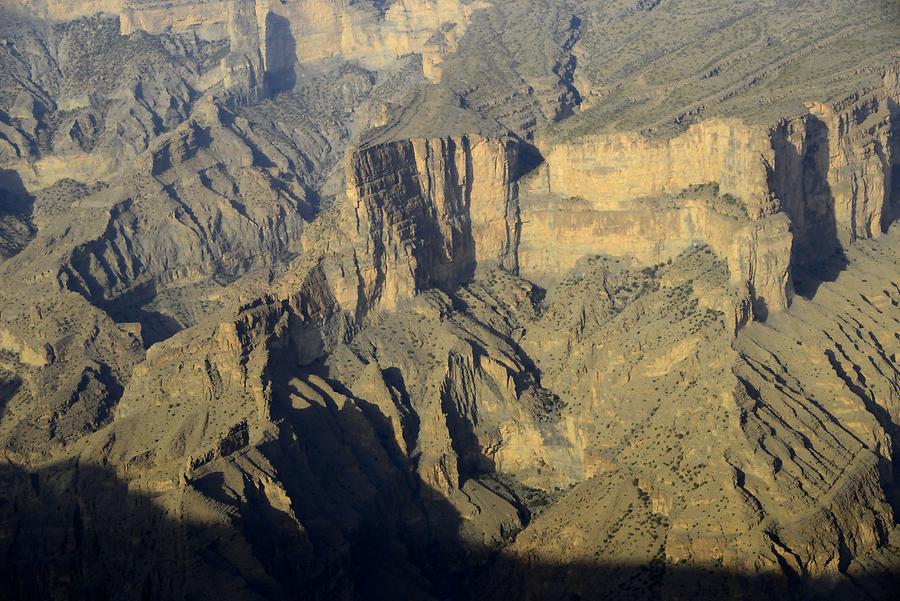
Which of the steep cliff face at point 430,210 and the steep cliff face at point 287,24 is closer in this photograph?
the steep cliff face at point 430,210

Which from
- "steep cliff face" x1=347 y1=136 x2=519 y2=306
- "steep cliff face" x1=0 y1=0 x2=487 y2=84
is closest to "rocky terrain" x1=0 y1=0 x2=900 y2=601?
"steep cliff face" x1=347 y1=136 x2=519 y2=306

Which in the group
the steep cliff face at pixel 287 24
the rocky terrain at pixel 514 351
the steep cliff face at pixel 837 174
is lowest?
the steep cliff face at pixel 287 24

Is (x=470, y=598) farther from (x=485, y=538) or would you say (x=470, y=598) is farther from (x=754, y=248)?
(x=754, y=248)

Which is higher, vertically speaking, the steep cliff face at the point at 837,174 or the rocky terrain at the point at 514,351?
the steep cliff face at the point at 837,174

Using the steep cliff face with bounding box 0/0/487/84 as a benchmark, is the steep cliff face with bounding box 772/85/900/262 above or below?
above

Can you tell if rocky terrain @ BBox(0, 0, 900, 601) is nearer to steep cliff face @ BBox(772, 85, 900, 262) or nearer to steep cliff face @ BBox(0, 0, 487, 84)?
steep cliff face @ BBox(772, 85, 900, 262)

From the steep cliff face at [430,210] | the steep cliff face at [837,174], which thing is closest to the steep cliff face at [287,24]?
the steep cliff face at [430,210]

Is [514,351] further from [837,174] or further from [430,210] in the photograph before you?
[837,174]

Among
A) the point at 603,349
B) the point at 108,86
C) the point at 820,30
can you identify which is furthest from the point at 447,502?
the point at 108,86

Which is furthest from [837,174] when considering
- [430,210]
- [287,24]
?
[287,24]

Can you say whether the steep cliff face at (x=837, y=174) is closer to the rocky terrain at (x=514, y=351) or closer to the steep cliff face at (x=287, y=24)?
the rocky terrain at (x=514, y=351)
